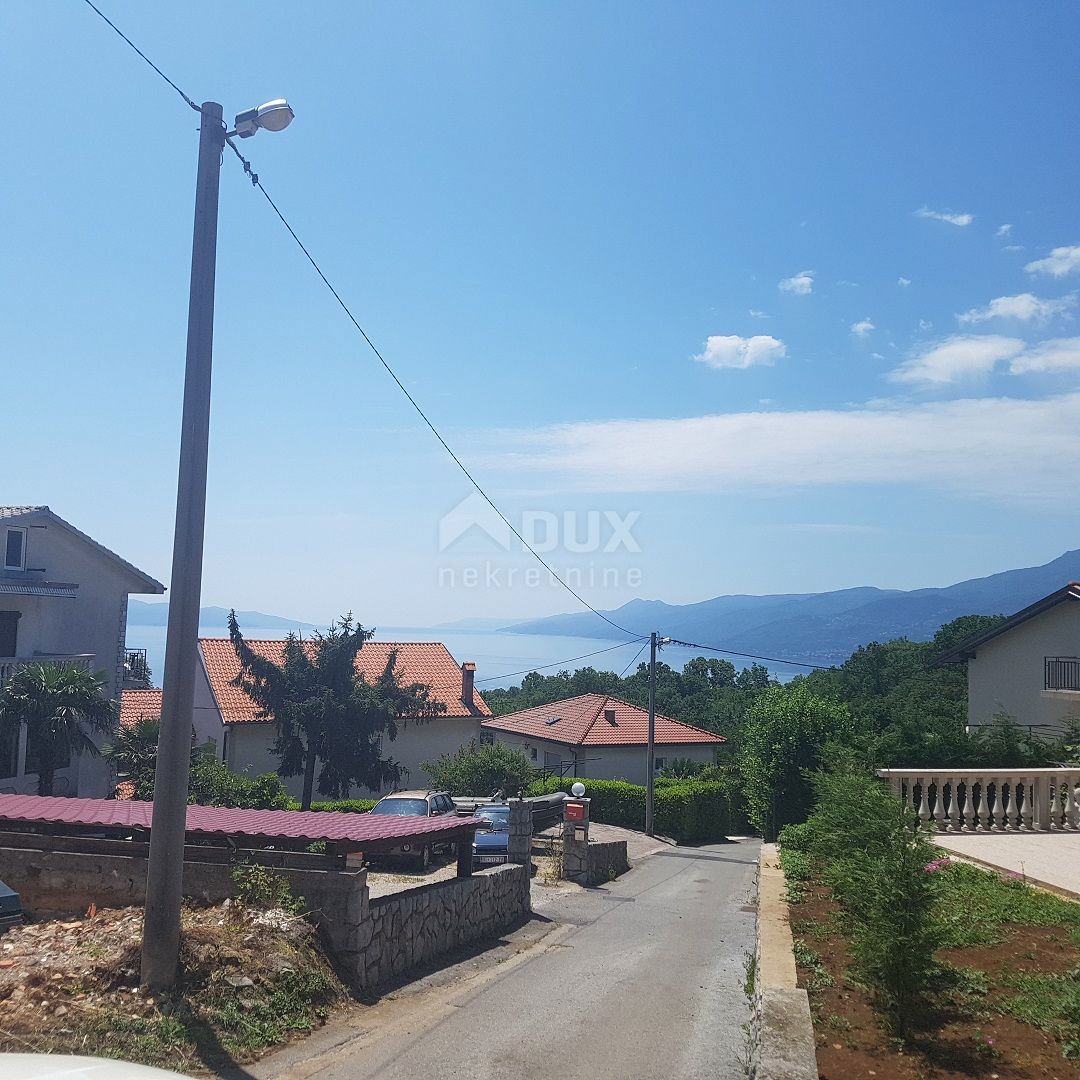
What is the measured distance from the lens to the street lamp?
25.4 feet

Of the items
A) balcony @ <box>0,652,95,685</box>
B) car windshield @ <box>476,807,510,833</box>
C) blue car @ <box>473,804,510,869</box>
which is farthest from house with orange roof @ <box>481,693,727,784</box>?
balcony @ <box>0,652,95,685</box>

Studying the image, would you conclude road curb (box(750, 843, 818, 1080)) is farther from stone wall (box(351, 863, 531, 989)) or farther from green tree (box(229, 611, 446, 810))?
green tree (box(229, 611, 446, 810))

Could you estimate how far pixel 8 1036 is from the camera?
646cm

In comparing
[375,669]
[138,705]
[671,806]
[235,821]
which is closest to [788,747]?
[235,821]

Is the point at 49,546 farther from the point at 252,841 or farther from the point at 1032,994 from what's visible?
the point at 1032,994

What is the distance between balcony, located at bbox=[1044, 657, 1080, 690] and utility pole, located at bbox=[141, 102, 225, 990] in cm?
2623

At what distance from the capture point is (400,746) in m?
35.7

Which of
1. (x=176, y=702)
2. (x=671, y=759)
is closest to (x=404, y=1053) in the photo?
(x=176, y=702)

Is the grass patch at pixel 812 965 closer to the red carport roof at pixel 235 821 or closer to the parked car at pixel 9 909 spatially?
the red carport roof at pixel 235 821

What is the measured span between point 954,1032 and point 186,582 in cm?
667

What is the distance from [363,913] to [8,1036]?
3353 mm

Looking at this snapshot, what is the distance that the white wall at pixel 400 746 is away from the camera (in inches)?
1294

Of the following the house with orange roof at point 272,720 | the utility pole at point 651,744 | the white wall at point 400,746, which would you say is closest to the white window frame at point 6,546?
the house with orange roof at point 272,720

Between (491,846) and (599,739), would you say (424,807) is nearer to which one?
(491,846)
